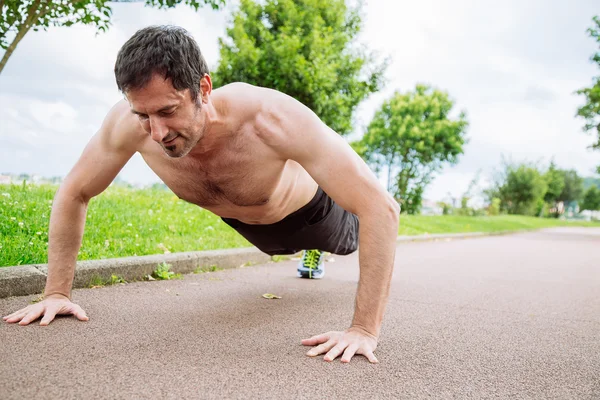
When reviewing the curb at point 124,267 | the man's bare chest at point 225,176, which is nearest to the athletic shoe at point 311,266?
the curb at point 124,267

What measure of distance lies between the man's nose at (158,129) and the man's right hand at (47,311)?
1.10 meters

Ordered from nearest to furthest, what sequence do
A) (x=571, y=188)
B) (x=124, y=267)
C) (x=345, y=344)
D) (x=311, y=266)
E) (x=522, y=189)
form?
(x=345, y=344) < (x=124, y=267) < (x=311, y=266) < (x=522, y=189) < (x=571, y=188)

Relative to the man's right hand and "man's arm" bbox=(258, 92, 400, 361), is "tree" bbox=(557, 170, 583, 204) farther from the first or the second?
the man's right hand

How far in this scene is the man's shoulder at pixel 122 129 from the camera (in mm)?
2645

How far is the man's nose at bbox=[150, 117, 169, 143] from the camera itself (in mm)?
2197

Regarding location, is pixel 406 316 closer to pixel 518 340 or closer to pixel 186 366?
pixel 518 340

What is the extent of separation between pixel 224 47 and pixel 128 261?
9.37m

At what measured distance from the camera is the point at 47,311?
259cm

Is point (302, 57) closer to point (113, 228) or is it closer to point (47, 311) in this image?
point (113, 228)

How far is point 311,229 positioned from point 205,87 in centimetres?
137

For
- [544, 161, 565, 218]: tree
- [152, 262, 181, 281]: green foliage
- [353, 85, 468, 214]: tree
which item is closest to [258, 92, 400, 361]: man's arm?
[152, 262, 181, 281]: green foliage

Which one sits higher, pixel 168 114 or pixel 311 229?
pixel 168 114

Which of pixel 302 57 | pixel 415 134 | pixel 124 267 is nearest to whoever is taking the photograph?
pixel 124 267

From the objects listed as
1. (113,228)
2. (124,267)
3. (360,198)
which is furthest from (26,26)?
(360,198)
